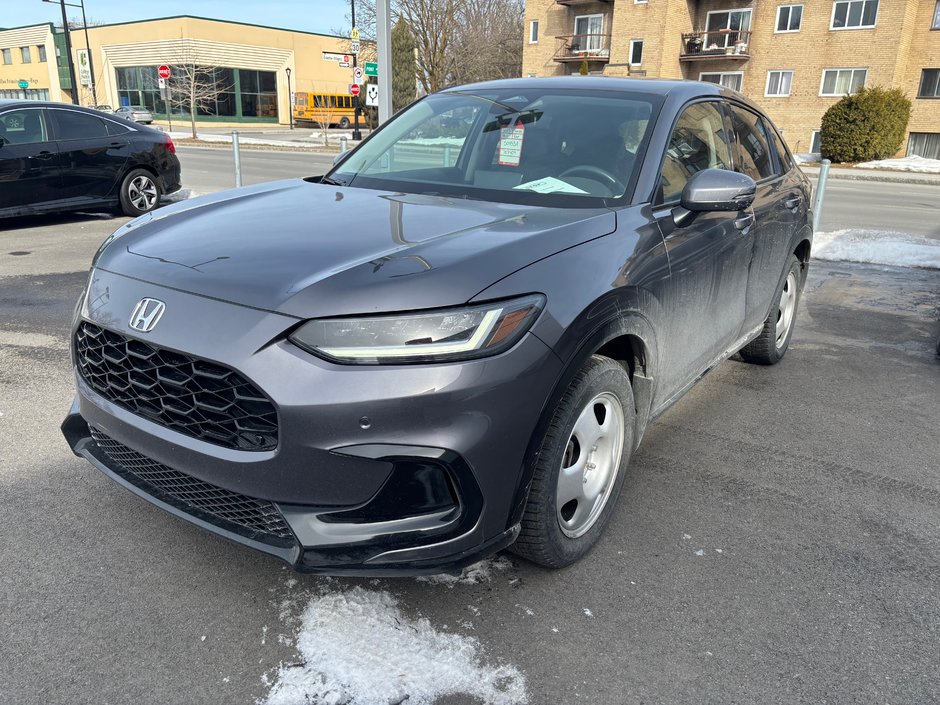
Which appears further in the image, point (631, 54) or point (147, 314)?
point (631, 54)

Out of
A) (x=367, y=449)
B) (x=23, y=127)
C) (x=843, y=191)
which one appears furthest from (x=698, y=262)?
(x=843, y=191)

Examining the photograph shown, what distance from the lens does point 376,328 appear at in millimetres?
2119

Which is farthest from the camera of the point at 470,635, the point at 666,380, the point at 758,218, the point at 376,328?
the point at 758,218

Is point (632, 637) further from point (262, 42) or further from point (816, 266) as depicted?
point (262, 42)

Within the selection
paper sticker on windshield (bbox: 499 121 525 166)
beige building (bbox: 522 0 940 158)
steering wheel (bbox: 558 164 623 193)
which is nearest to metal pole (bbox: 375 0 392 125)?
paper sticker on windshield (bbox: 499 121 525 166)

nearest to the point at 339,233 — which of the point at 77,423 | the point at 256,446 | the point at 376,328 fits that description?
the point at 376,328

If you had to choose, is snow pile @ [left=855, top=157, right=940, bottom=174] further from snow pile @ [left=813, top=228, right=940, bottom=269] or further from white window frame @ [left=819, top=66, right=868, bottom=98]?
snow pile @ [left=813, top=228, right=940, bottom=269]

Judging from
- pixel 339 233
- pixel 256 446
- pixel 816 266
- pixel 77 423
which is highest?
pixel 339 233

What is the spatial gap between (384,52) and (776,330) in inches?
256

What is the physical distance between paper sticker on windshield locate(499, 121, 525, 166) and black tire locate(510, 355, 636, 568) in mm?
1226

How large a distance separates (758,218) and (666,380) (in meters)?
1.37

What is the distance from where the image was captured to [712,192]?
3092mm

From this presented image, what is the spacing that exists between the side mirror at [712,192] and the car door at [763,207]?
92 centimetres

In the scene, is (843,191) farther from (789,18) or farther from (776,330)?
(789,18)
